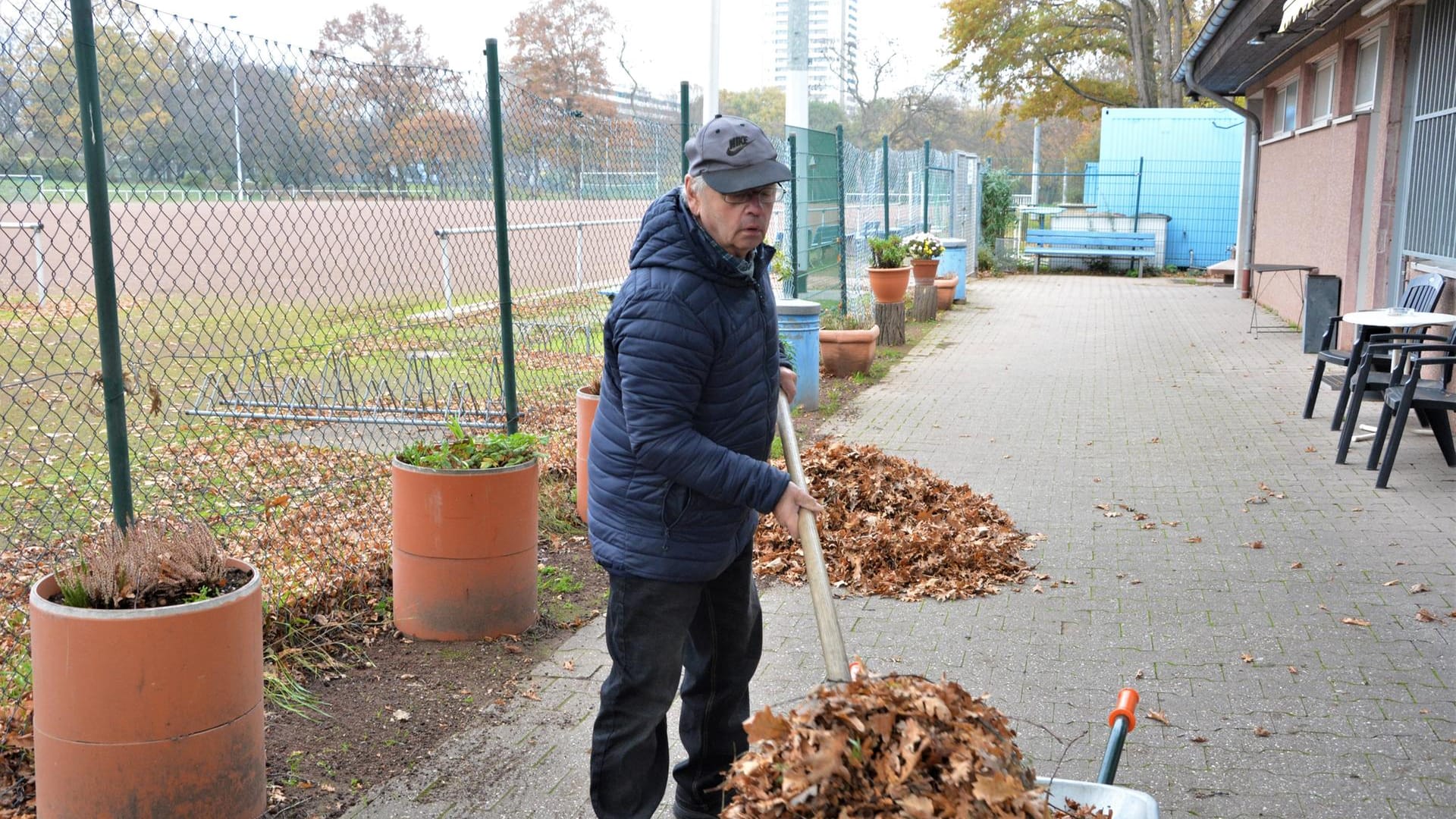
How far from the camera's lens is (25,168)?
455 cm

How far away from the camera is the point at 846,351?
41.9ft

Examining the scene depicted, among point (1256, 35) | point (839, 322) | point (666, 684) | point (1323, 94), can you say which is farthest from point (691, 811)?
point (1323, 94)

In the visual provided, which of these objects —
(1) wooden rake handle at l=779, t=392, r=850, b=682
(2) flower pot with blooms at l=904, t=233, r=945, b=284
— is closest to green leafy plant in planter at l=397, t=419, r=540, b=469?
(1) wooden rake handle at l=779, t=392, r=850, b=682

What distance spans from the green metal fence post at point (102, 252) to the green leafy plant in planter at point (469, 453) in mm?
1299

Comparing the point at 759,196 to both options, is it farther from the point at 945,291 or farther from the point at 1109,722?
the point at 945,291

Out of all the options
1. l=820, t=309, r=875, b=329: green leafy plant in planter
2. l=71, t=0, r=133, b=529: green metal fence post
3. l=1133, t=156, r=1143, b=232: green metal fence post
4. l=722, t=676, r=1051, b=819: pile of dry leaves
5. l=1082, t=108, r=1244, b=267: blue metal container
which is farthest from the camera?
l=1133, t=156, r=1143, b=232: green metal fence post

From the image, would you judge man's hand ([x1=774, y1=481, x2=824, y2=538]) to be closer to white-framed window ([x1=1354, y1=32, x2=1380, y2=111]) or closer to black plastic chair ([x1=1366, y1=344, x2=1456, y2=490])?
black plastic chair ([x1=1366, y1=344, x2=1456, y2=490])

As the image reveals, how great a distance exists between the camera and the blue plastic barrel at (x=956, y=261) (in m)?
21.4

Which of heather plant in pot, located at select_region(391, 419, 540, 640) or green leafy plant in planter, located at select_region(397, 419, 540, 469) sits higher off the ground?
green leafy plant in planter, located at select_region(397, 419, 540, 469)

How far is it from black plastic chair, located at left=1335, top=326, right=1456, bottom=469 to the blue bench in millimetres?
19090

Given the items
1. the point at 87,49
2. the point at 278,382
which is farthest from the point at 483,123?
the point at 278,382

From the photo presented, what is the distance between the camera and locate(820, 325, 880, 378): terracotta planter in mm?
12734

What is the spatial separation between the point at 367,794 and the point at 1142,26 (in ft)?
121

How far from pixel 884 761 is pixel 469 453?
10.8 ft
